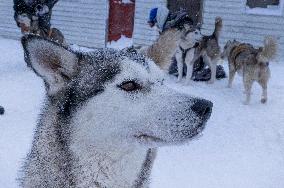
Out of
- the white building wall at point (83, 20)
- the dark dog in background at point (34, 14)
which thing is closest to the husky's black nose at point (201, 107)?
the dark dog in background at point (34, 14)

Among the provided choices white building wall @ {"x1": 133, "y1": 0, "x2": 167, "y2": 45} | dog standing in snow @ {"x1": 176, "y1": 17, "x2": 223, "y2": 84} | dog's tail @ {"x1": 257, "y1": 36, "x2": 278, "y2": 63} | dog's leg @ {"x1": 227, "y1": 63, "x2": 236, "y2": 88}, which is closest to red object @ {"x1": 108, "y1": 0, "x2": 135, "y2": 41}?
white building wall @ {"x1": 133, "y1": 0, "x2": 167, "y2": 45}

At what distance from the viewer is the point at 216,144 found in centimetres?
533

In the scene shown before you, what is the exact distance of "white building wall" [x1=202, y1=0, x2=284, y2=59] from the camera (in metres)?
11.6

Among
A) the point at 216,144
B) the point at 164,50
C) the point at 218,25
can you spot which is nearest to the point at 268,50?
the point at 218,25

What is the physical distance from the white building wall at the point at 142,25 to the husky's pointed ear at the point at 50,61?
1063 centimetres

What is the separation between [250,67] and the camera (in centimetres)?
737

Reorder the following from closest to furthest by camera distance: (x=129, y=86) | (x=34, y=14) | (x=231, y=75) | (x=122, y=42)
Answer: (x=129, y=86) → (x=231, y=75) → (x=34, y=14) → (x=122, y=42)

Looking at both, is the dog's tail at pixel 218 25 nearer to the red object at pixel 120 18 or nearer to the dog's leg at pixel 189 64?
the dog's leg at pixel 189 64

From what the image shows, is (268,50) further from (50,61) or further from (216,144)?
A: (50,61)

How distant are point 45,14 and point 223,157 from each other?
6017mm

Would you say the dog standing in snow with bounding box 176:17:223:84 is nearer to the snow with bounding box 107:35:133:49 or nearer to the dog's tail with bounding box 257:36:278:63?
the dog's tail with bounding box 257:36:278:63

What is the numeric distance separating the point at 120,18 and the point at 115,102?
38.2 ft

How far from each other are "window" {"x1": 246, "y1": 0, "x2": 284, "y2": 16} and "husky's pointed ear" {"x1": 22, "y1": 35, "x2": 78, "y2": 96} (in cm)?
1022

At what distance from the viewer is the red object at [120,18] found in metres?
13.4
